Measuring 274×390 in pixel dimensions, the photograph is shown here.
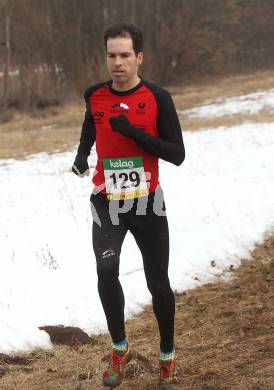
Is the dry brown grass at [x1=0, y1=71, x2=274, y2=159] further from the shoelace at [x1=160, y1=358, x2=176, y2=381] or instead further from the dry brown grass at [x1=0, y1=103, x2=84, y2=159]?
the shoelace at [x1=160, y1=358, x2=176, y2=381]

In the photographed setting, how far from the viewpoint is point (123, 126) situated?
355 cm

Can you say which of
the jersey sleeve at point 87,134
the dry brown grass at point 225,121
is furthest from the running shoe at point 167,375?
the dry brown grass at point 225,121

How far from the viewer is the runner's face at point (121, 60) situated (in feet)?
12.0

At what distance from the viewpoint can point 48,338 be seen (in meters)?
5.21

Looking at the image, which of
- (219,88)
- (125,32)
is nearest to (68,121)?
(219,88)

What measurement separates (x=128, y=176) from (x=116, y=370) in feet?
3.51

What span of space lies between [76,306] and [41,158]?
29.7ft

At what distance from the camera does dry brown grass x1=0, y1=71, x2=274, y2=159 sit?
17031 mm

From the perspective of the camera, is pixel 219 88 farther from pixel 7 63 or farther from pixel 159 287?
pixel 159 287

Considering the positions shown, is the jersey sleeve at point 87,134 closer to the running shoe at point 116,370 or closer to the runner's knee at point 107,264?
the runner's knee at point 107,264

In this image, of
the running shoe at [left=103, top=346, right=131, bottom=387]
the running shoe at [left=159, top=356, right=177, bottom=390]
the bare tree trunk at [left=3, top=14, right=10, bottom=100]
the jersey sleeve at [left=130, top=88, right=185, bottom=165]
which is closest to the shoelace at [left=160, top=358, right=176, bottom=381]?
the running shoe at [left=159, top=356, right=177, bottom=390]

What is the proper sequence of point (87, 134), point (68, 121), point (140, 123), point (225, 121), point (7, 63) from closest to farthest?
point (140, 123), point (87, 134), point (225, 121), point (68, 121), point (7, 63)

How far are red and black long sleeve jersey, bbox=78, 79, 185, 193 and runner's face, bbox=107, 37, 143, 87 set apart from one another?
0.08 meters

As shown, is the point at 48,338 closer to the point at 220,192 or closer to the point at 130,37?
the point at 130,37
